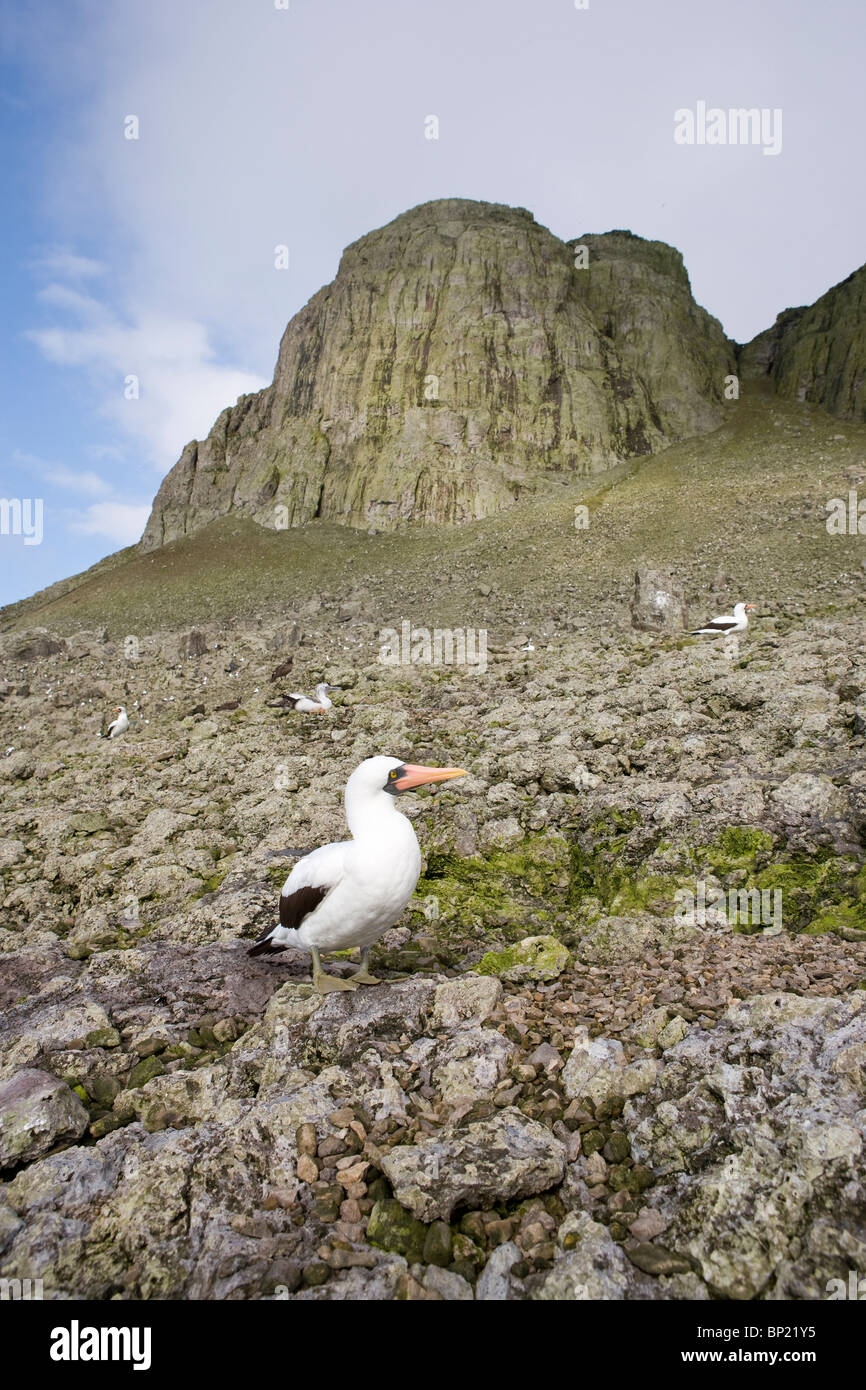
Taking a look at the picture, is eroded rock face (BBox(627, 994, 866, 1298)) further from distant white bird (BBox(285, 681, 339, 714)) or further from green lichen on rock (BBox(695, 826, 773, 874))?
distant white bird (BBox(285, 681, 339, 714))

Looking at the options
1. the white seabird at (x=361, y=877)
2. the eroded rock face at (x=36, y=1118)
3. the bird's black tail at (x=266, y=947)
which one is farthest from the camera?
the bird's black tail at (x=266, y=947)

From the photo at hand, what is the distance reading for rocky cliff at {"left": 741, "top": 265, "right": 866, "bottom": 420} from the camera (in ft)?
200

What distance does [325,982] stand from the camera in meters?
4.76

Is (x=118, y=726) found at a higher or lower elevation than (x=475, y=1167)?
higher

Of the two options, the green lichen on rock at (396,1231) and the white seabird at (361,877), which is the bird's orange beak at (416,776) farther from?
the green lichen on rock at (396,1231)

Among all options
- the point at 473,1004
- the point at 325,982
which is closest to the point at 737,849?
the point at 473,1004

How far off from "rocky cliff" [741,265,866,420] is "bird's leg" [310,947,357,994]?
231 feet

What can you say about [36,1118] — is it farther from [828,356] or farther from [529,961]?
[828,356]

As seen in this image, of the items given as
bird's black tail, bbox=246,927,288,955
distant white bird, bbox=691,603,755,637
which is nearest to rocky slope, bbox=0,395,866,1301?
bird's black tail, bbox=246,927,288,955

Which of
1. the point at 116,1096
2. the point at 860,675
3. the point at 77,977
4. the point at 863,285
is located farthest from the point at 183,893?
the point at 863,285

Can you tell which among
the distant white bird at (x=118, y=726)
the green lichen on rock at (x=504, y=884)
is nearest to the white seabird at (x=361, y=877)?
the green lichen on rock at (x=504, y=884)

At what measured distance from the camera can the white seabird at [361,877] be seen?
4414 mm

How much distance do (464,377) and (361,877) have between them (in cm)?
6358
